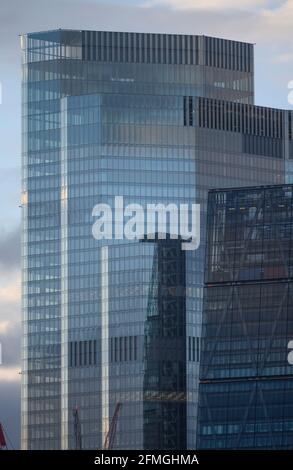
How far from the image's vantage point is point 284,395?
186750 mm

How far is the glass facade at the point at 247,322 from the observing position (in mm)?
182750

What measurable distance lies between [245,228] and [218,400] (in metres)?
17.0

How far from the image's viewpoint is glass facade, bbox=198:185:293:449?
183 m

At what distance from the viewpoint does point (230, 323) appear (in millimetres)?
186750

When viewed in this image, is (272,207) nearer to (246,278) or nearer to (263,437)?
(246,278)

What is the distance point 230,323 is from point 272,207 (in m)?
12.4

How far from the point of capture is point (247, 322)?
186m
